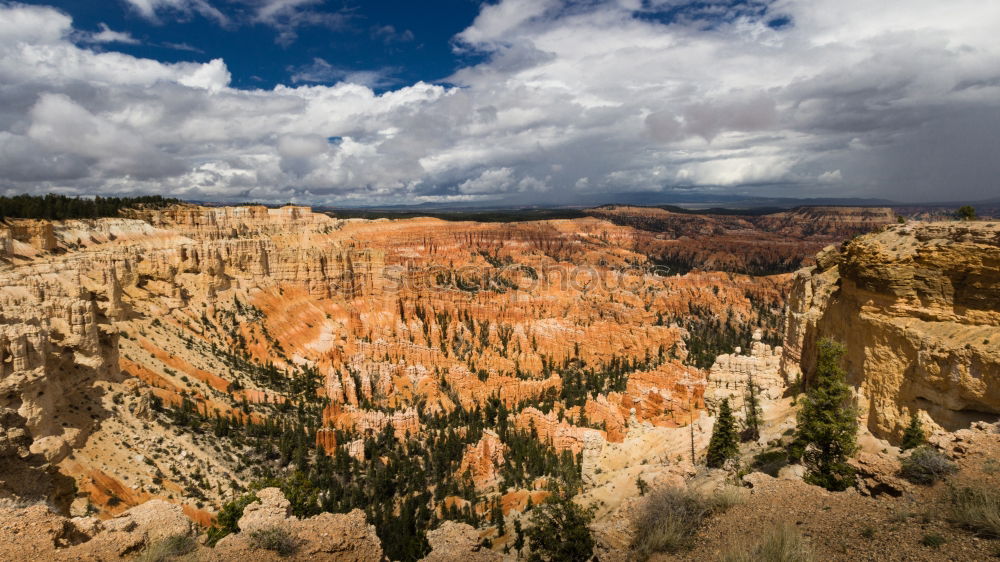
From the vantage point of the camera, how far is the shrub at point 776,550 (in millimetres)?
7348

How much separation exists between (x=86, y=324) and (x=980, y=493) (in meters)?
30.8

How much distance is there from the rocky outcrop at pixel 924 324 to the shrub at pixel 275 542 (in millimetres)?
17090

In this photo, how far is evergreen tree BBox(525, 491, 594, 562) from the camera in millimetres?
12375

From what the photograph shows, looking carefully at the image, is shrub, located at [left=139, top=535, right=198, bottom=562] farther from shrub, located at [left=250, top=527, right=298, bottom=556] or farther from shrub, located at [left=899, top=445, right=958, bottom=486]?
shrub, located at [left=899, top=445, right=958, bottom=486]

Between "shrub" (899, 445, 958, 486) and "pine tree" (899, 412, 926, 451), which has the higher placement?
"shrub" (899, 445, 958, 486)

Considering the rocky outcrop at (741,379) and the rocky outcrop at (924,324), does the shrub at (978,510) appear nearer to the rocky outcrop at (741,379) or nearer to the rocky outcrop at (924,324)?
the rocky outcrop at (924,324)

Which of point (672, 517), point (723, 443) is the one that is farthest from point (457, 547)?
point (723, 443)

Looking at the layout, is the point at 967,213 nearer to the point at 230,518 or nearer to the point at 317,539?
the point at 317,539

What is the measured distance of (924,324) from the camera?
14516mm

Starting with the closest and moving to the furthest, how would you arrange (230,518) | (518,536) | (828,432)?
1. (828,432)
2. (230,518)
3. (518,536)

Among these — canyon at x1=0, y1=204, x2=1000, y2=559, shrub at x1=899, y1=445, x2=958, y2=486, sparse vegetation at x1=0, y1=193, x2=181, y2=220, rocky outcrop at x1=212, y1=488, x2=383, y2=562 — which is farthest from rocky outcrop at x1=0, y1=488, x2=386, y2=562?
sparse vegetation at x1=0, y1=193, x2=181, y2=220

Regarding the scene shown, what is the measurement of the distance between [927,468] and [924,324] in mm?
6877

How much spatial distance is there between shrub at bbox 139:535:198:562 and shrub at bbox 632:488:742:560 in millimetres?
9040

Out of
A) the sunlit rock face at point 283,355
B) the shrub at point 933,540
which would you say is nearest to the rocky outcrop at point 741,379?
the sunlit rock face at point 283,355
